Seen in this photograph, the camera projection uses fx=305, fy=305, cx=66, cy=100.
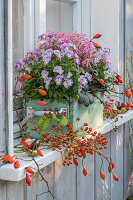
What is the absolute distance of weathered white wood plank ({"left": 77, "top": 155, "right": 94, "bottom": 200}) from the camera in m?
1.58

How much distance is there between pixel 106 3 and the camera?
1975mm

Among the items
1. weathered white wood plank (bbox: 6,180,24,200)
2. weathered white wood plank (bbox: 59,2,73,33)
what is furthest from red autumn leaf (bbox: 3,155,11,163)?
weathered white wood plank (bbox: 59,2,73,33)

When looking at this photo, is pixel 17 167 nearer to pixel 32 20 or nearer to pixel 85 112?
pixel 85 112

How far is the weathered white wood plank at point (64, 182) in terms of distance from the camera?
4.48 feet

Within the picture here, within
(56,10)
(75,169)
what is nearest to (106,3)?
(56,10)

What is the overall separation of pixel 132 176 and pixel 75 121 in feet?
4.36

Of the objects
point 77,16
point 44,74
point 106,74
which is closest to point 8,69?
point 44,74

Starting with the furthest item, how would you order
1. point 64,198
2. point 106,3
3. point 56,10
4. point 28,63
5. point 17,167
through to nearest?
A: point 106,3
point 56,10
point 64,198
point 28,63
point 17,167

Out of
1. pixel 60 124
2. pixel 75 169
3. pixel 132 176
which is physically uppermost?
pixel 60 124

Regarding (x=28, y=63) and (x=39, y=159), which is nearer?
(x=39, y=159)

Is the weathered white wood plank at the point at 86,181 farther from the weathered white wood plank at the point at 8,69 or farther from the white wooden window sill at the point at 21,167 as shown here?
the weathered white wood plank at the point at 8,69

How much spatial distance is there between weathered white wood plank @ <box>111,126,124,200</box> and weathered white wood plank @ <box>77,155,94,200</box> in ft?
1.16

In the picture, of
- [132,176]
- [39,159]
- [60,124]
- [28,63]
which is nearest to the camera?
[39,159]

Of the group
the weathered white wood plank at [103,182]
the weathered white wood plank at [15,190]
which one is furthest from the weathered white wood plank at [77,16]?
the weathered white wood plank at [15,190]
